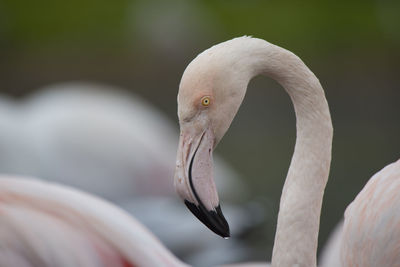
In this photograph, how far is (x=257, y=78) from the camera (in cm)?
1045

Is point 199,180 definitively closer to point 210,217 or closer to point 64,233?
point 210,217

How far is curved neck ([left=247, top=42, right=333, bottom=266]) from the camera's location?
2.22 meters

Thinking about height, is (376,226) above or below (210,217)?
below

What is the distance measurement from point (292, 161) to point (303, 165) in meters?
0.04

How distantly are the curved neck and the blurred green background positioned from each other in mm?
4360

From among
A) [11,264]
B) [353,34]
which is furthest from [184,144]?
[353,34]

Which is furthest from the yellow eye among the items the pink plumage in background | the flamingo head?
the pink plumage in background

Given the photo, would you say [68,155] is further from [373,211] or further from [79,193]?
[373,211]

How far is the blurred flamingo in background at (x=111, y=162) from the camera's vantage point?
5592mm

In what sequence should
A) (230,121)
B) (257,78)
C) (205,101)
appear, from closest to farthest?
(205,101)
(230,121)
(257,78)

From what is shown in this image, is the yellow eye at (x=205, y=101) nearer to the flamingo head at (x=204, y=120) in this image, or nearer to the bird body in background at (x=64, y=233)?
the flamingo head at (x=204, y=120)

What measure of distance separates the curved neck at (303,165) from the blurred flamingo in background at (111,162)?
329cm

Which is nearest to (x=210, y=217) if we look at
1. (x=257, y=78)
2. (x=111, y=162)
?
(x=111, y=162)

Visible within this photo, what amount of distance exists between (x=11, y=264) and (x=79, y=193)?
15.0 inches
